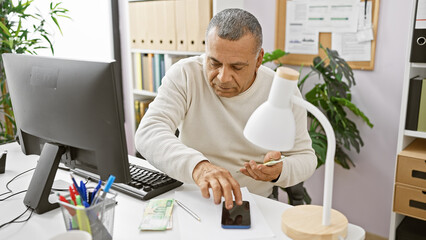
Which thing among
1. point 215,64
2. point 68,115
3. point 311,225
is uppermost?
point 215,64

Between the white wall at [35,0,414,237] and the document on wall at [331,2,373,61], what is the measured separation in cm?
6

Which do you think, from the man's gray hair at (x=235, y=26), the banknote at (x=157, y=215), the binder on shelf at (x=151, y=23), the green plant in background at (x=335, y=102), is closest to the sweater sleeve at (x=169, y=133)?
the banknote at (x=157, y=215)

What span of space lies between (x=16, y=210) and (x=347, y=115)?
2.01 metres

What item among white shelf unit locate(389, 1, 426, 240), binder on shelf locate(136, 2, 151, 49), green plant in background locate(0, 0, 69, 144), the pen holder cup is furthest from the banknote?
binder on shelf locate(136, 2, 151, 49)

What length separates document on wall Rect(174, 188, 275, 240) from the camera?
966 mm

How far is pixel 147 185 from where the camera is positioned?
4.12 feet

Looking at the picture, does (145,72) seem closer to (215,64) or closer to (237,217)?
(215,64)

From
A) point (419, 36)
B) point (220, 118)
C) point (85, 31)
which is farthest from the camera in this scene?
point (85, 31)

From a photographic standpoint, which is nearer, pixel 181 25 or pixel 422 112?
pixel 422 112

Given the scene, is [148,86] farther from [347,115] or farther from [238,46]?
[238,46]

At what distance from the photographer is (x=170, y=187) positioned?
1.26 meters

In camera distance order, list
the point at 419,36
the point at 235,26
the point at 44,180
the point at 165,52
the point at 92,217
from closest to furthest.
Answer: the point at 92,217
the point at 44,180
the point at 235,26
the point at 419,36
the point at 165,52

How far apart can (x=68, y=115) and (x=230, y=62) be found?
1.89 ft

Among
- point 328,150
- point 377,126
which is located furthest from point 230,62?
point 377,126
